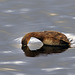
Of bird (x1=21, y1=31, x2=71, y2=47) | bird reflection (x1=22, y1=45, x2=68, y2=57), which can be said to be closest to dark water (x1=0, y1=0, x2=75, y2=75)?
bird reflection (x1=22, y1=45, x2=68, y2=57)

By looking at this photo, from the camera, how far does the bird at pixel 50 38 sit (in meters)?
15.3

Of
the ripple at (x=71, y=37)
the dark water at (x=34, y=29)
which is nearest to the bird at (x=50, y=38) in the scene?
the ripple at (x=71, y=37)

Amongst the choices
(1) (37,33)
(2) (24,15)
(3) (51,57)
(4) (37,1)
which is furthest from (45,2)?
(3) (51,57)

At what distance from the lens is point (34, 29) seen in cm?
1692

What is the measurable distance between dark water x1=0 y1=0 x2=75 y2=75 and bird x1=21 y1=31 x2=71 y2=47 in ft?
0.86

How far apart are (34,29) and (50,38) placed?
5.56 ft

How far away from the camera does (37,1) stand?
20.3 m

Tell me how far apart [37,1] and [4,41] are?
502 centimetres

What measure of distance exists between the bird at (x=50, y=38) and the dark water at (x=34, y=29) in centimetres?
26

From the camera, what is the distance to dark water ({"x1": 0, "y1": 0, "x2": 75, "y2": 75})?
44.5 feet

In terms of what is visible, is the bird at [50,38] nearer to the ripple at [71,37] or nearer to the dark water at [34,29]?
the ripple at [71,37]

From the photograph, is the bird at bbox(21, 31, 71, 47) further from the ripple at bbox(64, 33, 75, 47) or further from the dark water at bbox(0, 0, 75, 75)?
the dark water at bbox(0, 0, 75, 75)

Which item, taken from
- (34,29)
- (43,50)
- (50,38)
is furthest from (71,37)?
(34,29)

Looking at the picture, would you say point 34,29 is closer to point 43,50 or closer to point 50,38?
point 50,38
